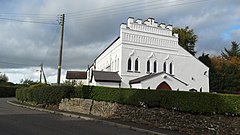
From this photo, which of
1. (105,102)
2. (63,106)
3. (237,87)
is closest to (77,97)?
(63,106)

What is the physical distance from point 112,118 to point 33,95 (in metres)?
15.4

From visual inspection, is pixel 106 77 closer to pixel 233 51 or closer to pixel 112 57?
pixel 112 57

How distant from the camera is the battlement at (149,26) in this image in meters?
43.6

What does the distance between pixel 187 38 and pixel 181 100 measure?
5201 centimetres

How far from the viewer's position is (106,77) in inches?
1617

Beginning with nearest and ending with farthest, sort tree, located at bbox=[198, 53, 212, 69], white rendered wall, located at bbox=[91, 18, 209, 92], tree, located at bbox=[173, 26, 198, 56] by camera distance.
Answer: white rendered wall, located at bbox=[91, 18, 209, 92] < tree, located at bbox=[198, 53, 212, 69] < tree, located at bbox=[173, 26, 198, 56]

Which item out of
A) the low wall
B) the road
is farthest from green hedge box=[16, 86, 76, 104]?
the road

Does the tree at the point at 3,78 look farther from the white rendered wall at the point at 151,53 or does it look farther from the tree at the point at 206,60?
the tree at the point at 206,60

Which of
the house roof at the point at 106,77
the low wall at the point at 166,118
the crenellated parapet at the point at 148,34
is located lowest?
the low wall at the point at 166,118

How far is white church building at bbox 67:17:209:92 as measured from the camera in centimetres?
4125

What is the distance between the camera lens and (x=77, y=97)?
84.9 feet

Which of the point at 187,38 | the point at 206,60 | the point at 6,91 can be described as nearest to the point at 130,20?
the point at 206,60

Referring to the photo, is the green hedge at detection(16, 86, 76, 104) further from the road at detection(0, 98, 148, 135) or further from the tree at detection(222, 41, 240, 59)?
the tree at detection(222, 41, 240, 59)

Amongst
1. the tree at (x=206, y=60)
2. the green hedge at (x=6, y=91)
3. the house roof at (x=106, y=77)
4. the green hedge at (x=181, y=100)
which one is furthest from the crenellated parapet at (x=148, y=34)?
the green hedge at (x=6, y=91)
